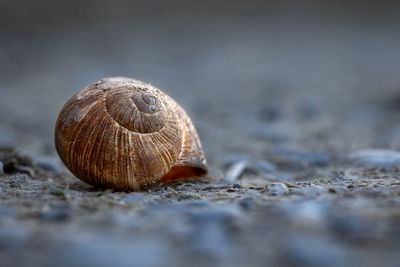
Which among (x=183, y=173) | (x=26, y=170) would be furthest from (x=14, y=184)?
(x=183, y=173)

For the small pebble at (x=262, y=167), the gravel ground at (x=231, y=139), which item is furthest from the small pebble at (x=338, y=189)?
the small pebble at (x=262, y=167)

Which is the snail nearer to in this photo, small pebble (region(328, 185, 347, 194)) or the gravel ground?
the gravel ground

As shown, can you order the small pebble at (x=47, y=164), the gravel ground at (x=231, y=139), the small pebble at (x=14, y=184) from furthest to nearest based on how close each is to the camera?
the small pebble at (x=47, y=164)
the small pebble at (x=14, y=184)
the gravel ground at (x=231, y=139)

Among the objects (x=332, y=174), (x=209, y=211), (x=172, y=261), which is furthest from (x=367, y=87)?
(x=172, y=261)

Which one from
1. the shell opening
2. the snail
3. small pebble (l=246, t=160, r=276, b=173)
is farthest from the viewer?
small pebble (l=246, t=160, r=276, b=173)

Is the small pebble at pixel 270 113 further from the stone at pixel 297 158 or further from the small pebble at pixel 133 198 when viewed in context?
the small pebble at pixel 133 198

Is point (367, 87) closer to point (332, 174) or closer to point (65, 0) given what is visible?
point (332, 174)

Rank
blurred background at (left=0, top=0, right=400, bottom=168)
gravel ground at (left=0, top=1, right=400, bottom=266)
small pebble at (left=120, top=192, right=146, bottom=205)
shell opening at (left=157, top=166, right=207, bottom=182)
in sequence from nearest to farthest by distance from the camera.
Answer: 1. gravel ground at (left=0, top=1, right=400, bottom=266)
2. small pebble at (left=120, top=192, right=146, bottom=205)
3. shell opening at (left=157, top=166, right=207, bottom=182)
4. blurred background at (left=0, top=0, right=400, bottom=168)

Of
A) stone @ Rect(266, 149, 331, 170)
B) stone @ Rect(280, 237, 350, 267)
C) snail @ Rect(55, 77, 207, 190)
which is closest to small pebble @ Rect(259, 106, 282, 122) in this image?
stone @ Rect(266, 149, 331, 170)
